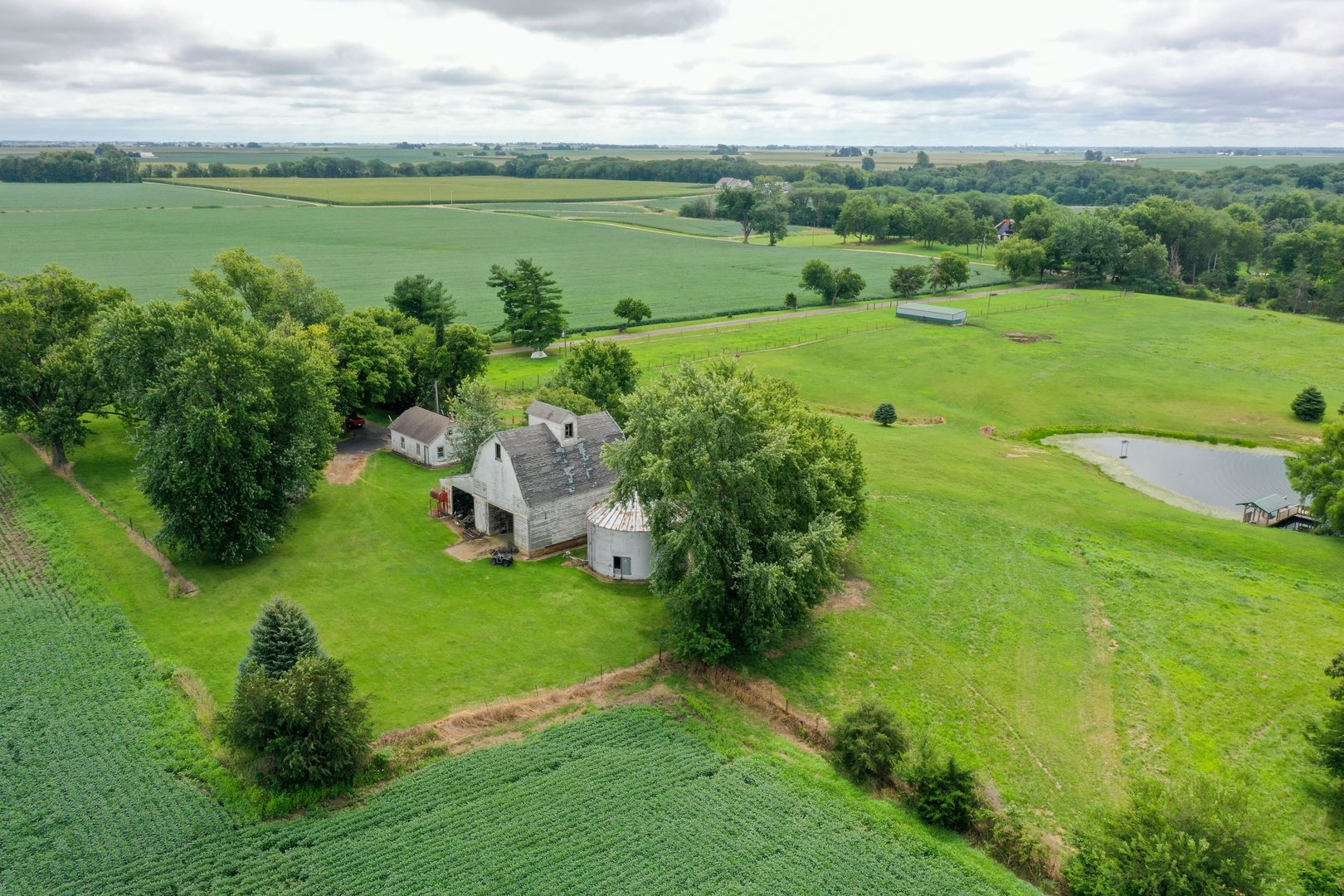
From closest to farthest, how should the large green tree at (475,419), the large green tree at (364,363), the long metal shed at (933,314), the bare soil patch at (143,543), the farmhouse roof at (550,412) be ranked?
1. the bare soil patch at (143,543)
2. the farmhouse roof at (550,412)
3. the large green tree at (475,419)
4. the large green tree at (364,363)
5. the long metal shed at (933,314)

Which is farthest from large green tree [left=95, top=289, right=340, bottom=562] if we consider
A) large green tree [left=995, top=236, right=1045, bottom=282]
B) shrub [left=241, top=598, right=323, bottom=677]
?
large green tree [left=995, top=236, right=1045, bottom=282]

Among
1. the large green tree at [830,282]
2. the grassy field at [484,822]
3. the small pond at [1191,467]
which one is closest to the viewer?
the grassy field at [484,822]

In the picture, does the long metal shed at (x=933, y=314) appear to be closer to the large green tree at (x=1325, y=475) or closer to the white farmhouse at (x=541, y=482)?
the large green tree at (x=1325, y=475)

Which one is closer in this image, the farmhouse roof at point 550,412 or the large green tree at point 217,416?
the large green tree at point 217,416

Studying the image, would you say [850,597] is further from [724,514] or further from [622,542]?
[622,542]

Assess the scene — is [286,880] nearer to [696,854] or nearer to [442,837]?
[442,837]

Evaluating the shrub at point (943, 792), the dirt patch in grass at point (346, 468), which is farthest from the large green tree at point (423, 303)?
the shrub at point (943, 792)

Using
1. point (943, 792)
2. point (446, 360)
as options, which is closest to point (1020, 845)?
point (943, 792)

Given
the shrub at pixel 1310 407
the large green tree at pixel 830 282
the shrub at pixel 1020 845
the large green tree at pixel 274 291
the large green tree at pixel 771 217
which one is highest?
the large green tree at pixel 771 217

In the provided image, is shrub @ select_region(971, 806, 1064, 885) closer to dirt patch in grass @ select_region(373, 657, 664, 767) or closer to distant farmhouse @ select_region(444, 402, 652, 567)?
dirt patch in grass @ select_region(373, 657, 664, 767)
